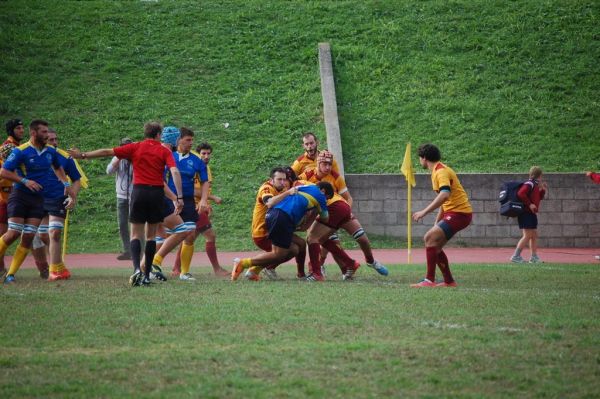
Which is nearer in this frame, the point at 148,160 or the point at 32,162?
the point at 148,160

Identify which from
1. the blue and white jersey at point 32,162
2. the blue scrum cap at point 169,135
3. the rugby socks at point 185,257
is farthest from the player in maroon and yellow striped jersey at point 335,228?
the blue and white jersey at point 32,162

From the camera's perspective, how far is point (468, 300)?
412 inches

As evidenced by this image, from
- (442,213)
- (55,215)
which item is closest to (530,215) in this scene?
(442,213)

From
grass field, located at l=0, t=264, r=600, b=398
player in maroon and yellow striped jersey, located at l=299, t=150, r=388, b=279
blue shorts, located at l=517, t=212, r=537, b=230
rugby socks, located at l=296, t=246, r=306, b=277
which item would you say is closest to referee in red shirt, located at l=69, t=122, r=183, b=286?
grass field, located at l=0, t=264, r=600, b=398

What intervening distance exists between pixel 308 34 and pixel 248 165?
876 cm

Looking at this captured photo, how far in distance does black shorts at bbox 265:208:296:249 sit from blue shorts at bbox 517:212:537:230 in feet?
22.0

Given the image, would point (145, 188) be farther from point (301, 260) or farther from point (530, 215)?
point (530, 215)

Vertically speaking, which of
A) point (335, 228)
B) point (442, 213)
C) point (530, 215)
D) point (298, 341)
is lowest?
point (298, 341)

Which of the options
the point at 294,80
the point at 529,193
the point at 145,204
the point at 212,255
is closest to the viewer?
the point at 145,204

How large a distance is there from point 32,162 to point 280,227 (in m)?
3.47

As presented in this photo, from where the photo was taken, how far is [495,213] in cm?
2123

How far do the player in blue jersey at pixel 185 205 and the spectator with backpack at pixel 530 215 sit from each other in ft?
21.9

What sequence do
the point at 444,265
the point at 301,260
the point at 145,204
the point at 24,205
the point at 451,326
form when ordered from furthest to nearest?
the point at 301,260, the point at 24,205, the point at 444,265, the point at 145,204, the point at 451,326

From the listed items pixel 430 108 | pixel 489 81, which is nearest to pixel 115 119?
pixel 430 108
